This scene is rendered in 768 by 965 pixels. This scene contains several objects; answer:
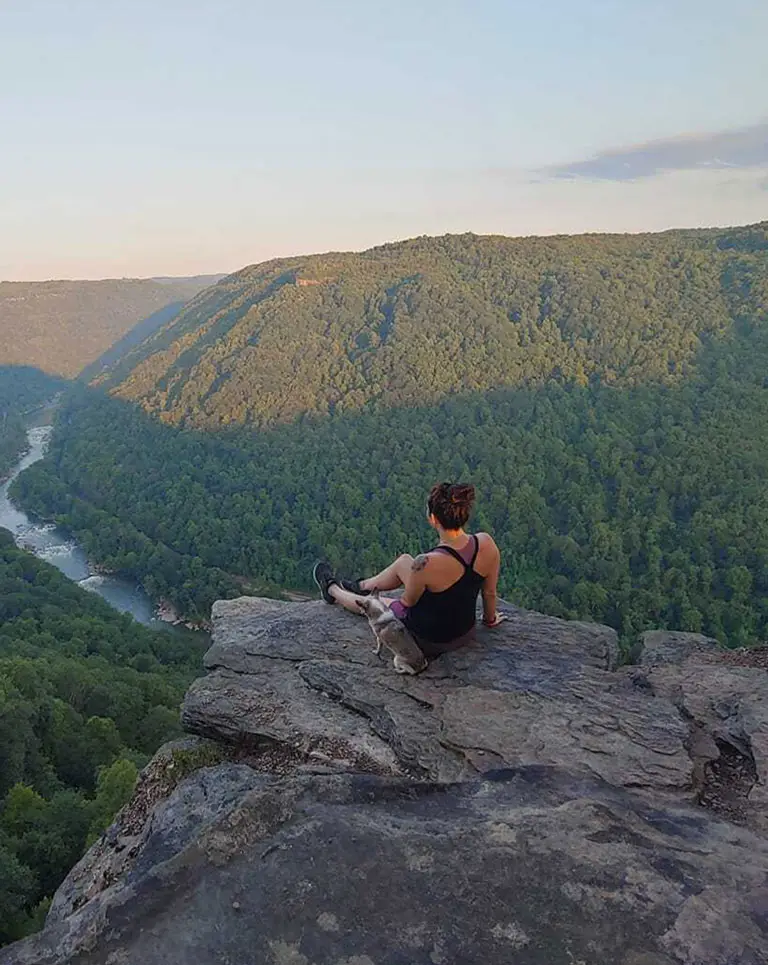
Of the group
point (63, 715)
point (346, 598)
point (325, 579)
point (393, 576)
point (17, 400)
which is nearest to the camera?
point (393, 576)

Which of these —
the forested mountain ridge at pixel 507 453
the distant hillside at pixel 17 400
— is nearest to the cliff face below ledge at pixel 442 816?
the forested mountain ridge at pixel 507 453

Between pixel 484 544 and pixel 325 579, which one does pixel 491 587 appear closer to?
pixel 484 544

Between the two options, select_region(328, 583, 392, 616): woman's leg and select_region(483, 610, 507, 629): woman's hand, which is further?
select_region(328, 583, 392, 616): woman's leg

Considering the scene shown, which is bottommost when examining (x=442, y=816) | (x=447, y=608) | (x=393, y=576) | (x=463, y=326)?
(x=442, y=816)

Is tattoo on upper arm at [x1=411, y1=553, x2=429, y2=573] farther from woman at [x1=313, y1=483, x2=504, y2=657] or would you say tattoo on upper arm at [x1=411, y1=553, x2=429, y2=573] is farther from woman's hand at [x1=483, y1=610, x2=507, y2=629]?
woman's hand at [x1=483, y1=610, x2=507, y2=629]

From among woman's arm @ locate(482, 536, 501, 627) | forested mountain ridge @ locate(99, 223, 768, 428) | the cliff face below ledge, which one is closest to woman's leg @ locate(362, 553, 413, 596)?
the cliff face below ledge

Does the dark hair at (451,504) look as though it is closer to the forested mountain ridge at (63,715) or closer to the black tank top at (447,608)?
the black tank top at (447,608)

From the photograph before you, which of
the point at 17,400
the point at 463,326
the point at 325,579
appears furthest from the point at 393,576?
the point at 17,400
